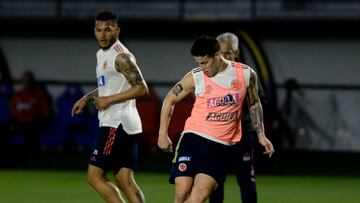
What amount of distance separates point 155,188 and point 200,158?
5.99m

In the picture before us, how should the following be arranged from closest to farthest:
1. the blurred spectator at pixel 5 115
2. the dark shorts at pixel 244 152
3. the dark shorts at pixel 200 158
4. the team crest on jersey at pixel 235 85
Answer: the dark shorts at pixel 200 158
the team crest on jersey at pixel 235 85
the dark shorts at pixel 244 152
the blurred spectator at pixel 5 115

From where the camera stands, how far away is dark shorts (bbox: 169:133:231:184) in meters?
9.80

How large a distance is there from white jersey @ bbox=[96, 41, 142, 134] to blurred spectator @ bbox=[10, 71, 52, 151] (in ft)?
37.0

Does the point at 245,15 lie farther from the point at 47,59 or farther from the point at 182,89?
the point at 182,89

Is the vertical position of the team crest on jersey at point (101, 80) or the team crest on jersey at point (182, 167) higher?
the team crest on jersey at point (101, 80)

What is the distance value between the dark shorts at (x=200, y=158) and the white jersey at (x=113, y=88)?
2.66ft

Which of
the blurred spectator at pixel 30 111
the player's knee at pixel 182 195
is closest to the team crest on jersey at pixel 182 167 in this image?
the player's knee at pixel 182 195

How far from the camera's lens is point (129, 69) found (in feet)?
34.4

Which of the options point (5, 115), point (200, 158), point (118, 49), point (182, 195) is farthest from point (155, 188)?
point (5, 115)

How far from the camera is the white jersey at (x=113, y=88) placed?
34.7ft

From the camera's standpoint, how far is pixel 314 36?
23547 millimetres

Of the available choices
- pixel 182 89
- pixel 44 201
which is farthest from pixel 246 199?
pixel 44 201

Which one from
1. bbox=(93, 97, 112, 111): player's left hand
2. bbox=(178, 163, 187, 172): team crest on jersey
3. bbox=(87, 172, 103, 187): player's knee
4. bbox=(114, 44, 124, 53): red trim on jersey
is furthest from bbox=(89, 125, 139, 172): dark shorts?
bbox=(178, 163, 187, 172): team crest on jersey

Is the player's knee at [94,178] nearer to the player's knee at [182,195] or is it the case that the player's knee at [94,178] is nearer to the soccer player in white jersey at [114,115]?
the soccer player in white jersey at [114,115]
